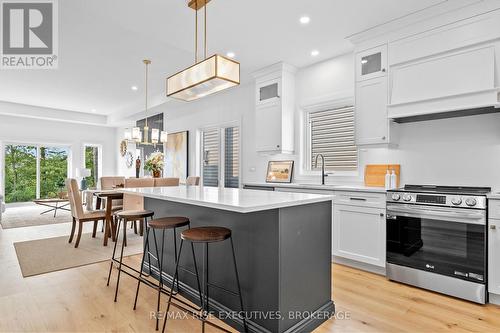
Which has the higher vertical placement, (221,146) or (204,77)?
(204,77)

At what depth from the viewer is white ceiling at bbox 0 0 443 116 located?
296cm

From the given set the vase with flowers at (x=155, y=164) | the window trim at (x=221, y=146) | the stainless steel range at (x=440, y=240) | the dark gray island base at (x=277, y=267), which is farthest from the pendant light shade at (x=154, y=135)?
the stainless steel range at (x=440, y=240)

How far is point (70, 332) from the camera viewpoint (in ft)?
6.73

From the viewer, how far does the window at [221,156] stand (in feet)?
19.8

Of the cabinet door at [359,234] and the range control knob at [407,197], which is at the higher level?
the range control knob at [407,197]

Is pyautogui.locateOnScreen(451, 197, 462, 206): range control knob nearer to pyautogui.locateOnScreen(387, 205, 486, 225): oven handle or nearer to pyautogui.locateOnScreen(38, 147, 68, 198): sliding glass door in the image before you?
pyautogui.locateOnScreen(387, 205, 486, 225): oven handle

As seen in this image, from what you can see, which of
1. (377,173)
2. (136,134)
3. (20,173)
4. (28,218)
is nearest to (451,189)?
(377,173)

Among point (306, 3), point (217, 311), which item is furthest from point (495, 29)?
point (217, 311)

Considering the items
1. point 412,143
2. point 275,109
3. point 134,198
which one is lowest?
point 134,198

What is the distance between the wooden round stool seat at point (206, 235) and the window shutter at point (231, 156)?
3809 mm

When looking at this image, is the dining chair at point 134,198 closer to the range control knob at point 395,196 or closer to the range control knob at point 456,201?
the range control knob at point 395,196

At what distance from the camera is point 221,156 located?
636cm

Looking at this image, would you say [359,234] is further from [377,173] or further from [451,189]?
[451,189]

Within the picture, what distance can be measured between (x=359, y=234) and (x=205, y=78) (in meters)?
2.46
